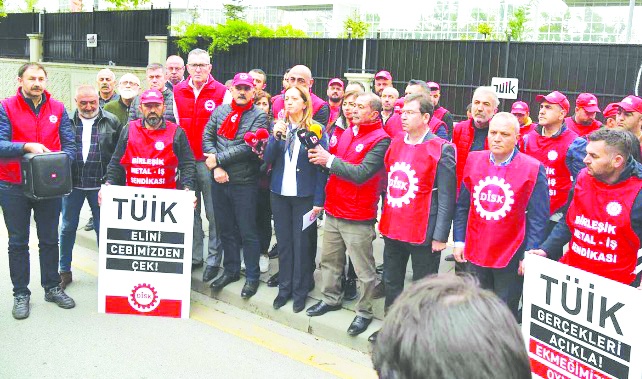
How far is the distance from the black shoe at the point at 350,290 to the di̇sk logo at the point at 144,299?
1.74 m

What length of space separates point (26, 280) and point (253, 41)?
9382 mm

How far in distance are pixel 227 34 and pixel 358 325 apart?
10.3 m

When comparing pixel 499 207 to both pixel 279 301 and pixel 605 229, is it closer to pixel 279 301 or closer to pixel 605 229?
pixel 605 229

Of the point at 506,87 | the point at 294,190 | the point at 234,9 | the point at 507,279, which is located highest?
the point at 234,9

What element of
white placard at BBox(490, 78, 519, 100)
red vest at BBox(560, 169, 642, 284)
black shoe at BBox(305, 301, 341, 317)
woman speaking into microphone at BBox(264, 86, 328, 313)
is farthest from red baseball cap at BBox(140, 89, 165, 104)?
white placard at BBox(490, 78, 519, 100)

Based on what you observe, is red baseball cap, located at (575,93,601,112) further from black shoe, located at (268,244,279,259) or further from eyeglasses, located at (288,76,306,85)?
black shoe, located at (268,244,279,259)

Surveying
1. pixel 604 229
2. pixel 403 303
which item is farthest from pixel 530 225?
pixel 403 303

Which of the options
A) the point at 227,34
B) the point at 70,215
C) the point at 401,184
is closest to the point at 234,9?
the point at 227,34

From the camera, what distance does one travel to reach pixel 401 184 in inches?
186

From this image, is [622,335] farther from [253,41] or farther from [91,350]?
[253,41]

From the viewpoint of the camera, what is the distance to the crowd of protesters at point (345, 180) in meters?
4.27

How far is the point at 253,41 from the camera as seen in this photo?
45.5 feet

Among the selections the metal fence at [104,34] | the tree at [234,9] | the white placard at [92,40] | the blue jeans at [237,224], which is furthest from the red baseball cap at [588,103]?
the white placard at [92,40]

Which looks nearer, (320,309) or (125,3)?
(320,309)
